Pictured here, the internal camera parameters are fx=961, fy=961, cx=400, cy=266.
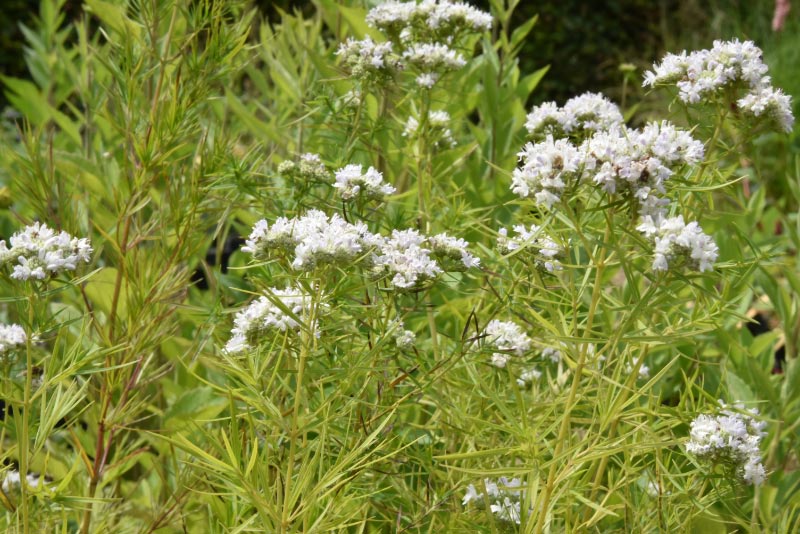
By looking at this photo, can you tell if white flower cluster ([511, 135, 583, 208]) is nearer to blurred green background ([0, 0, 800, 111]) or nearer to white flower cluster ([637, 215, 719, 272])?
white flower cluster ([637, 215, 719, 272])

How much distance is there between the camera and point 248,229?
74.7 inches

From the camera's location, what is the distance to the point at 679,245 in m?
1.02

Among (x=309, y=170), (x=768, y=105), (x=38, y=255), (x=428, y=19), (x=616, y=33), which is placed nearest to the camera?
(x=38, y=255)

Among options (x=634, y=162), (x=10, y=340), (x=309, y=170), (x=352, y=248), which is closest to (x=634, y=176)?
(x=634, y=162)

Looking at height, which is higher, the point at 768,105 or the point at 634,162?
the point at 768,105

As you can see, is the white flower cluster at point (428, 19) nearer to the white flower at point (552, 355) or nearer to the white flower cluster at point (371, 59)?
the white flower cluster at point (371, 59)

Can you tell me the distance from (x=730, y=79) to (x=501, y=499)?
2.16 feet

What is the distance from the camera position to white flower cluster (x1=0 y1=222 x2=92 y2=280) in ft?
3.62

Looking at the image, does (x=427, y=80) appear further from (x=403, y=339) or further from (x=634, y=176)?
(x=634, y=176)

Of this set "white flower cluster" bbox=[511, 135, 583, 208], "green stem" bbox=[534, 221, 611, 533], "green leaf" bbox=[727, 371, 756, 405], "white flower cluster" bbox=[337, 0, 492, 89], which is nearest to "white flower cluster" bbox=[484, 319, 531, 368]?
"green stem" bbox=[534, 221, 611, 533]

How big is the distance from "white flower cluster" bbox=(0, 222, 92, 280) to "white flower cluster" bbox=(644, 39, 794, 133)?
0.82m

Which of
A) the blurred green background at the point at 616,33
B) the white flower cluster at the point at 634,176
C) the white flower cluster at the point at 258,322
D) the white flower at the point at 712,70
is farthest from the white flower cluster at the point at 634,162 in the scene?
the blurred green background at the point at 616,33

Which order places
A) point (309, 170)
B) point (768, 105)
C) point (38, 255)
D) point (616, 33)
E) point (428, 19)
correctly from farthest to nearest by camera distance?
1. point (616, 33)
2. point (428, 19)
3. point (309, 170)
4. point (768, 105)
5. point (38, 255)

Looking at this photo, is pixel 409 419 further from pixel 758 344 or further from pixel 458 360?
pixel 758 344
